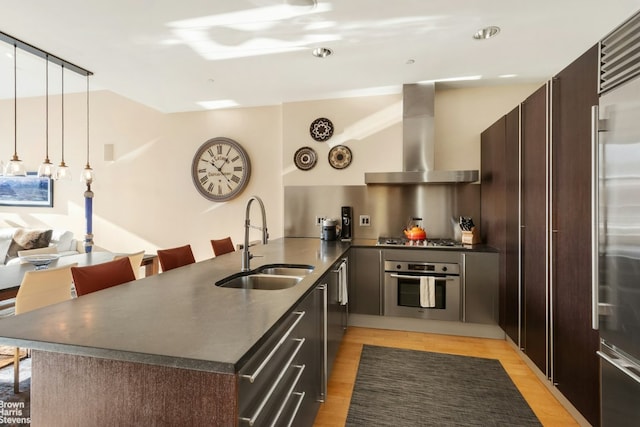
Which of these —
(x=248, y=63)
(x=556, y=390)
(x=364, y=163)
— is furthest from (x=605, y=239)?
(x=248, y=63)

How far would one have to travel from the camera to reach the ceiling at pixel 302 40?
2078mm

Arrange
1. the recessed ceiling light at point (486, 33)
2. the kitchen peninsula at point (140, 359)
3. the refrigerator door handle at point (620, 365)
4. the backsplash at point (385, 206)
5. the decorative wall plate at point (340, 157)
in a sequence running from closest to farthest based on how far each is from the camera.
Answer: the kitchen peninsula at point (140, 359) < the refrigerator door handle at point (620, 365) < the recessed ceiling light at point (486, 33) < the backsplash at point (385, 206) < the decorative wall plate at point (340, 157)

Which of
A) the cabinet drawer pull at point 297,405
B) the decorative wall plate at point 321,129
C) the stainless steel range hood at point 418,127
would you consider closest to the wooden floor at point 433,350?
the cabinet drawer pull at point 297,405

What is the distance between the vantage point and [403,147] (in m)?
3.49

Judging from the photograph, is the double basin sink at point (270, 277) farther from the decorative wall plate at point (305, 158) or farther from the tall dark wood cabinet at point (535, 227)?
the decorative wall plate at point (305, 158)

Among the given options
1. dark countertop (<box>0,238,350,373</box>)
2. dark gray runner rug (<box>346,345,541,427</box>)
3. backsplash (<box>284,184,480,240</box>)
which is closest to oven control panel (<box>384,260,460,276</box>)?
backsplash (<box>284,184,480,240</box>)

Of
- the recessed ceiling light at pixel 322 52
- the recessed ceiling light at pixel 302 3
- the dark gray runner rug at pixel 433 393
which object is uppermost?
the recessed ceiling light at pixel 322 52

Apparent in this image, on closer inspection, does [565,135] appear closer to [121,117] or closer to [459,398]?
[459,398]

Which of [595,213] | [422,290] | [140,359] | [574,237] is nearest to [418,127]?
[422,290]

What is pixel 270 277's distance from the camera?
6.39 feet

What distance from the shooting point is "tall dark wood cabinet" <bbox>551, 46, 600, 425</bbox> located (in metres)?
1.63

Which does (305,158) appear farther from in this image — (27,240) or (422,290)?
(27,240)

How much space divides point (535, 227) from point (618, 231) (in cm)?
91

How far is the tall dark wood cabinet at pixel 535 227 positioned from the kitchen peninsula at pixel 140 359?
192cm
